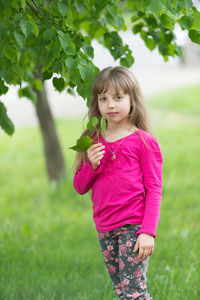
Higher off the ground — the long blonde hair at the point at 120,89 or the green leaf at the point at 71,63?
the green leaf at the point at 71,63

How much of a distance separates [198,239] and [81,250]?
116cm

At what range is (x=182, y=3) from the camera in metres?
2.42

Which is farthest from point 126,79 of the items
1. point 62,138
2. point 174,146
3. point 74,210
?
point 62,138

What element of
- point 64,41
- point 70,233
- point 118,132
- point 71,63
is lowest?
point 70,233

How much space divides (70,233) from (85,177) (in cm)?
299

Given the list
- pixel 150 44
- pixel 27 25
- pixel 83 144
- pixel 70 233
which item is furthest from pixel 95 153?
pixel 70 233

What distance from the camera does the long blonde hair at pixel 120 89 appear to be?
2496 mm

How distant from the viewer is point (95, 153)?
2.39 m

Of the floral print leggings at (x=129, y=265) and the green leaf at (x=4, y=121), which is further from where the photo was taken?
the green leaf at (x=4, y=121)

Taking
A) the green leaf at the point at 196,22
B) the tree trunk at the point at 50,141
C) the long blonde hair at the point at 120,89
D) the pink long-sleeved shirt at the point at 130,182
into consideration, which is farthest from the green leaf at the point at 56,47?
the tree trunk at the point at 50,141

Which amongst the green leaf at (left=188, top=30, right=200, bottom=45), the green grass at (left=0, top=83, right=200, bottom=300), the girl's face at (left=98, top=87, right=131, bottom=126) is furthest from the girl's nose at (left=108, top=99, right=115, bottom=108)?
the green grass at (left=0, top=83, right=200, bottom=300)

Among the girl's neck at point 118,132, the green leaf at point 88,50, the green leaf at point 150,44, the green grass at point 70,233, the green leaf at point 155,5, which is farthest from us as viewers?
the green grass at point 70,233

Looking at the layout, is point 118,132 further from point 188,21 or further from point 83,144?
point 188,21

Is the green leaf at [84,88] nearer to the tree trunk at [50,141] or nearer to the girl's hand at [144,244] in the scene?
the girl's hand at [144,244]
